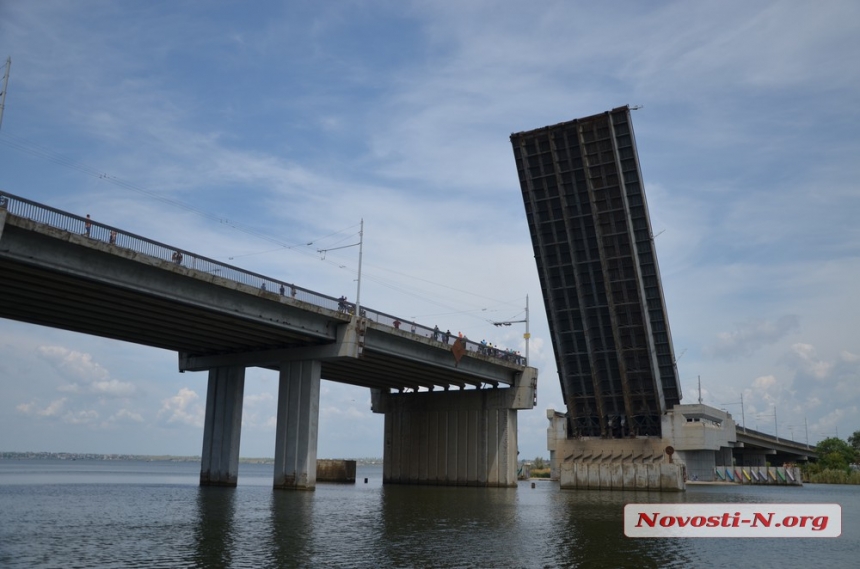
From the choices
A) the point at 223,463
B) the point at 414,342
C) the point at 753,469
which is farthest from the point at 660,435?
the point at 223,463

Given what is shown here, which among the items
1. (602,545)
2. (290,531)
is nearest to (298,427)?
(290,531)

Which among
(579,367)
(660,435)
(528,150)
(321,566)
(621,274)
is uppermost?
(528,150)

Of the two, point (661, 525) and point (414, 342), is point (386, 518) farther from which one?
point (414, 342)

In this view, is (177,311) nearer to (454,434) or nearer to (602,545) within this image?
(602,545)

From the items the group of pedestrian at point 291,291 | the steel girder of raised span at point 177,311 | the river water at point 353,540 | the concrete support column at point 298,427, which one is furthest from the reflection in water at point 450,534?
the group of pedestrian at point 291,291

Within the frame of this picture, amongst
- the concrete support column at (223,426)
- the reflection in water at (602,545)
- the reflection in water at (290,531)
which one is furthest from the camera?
the concrete support column at (223,426)

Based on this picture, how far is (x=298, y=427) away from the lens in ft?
144

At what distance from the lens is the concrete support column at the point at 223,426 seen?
47969mm

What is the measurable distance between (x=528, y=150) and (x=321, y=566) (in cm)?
3974

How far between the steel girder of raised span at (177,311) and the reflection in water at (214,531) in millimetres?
8651

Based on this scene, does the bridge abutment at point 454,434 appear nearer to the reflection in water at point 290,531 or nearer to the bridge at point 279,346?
the bridge at point 279,346

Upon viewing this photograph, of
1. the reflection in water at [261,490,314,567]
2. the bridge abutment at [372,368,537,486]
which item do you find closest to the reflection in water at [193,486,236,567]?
the reflection in water at [261,490,314,567]

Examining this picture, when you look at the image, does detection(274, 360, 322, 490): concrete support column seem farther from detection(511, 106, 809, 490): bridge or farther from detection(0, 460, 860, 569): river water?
detection(511, 106, 809, 490): bridge

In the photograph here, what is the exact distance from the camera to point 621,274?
53.9 m
